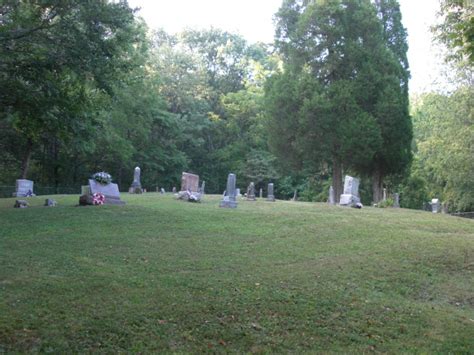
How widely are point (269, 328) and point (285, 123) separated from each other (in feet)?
70.6

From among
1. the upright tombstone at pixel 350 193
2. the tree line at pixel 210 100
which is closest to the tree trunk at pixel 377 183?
the tree line at pixel 210 100

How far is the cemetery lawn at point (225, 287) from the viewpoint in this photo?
246 inches

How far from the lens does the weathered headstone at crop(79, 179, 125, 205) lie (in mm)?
17141

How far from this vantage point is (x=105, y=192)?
1769cm

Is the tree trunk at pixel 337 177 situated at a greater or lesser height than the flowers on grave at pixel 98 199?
greater

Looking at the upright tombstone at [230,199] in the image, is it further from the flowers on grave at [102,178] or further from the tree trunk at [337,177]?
the tree trunk at [337,177]

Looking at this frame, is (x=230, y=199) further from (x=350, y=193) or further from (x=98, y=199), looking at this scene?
(x=350, y=193)

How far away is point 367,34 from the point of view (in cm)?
2722

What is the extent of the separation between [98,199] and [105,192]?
59cm

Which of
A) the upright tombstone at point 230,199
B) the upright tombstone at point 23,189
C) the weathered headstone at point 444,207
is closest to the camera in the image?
the upright tombstone at point 230,199

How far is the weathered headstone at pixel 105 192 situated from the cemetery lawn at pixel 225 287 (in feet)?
8.27

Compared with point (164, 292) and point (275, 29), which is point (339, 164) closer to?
point (275, 29)

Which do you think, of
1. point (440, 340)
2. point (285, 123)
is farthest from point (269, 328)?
point (285, 123)

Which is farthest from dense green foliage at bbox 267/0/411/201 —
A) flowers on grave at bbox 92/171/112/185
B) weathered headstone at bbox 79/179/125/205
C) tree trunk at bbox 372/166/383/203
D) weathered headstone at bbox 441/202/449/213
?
flowers on grave at bbox 92/171/112/185
